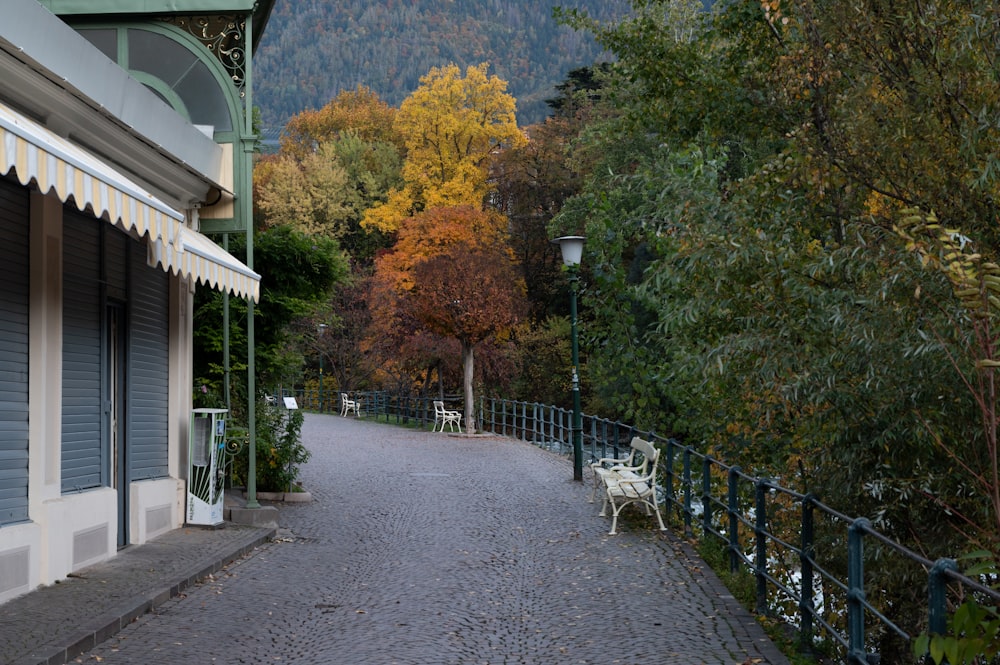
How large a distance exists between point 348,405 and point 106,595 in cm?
3501

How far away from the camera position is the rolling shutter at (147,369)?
11.5 m

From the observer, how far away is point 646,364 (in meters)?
18.0

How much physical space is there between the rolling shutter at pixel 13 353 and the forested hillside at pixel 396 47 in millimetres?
107824

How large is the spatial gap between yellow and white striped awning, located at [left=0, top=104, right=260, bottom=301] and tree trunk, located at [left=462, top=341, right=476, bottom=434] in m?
22.3

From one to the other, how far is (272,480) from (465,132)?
34.7 meters

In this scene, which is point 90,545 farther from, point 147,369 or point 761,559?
point 761,559

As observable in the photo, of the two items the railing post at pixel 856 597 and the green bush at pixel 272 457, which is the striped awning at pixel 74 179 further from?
the green bush at pixel 272 457

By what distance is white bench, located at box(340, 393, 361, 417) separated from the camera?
4275 cm

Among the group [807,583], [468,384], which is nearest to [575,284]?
[807,583]

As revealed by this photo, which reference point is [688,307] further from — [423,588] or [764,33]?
[764,33]

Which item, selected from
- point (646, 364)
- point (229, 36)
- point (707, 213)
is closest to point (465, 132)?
point (646, 364)

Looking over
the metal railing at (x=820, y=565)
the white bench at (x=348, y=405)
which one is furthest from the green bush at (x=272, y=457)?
the white bench at (x=348, y=405)

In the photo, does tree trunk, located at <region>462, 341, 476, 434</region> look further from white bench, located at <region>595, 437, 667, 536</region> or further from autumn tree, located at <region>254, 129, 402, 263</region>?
white bench, located at <region>595, 437, 667, 536</region>

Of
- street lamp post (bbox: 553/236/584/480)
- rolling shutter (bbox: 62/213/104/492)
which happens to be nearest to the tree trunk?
street lamp post (bbox: 553/236/584/480)
